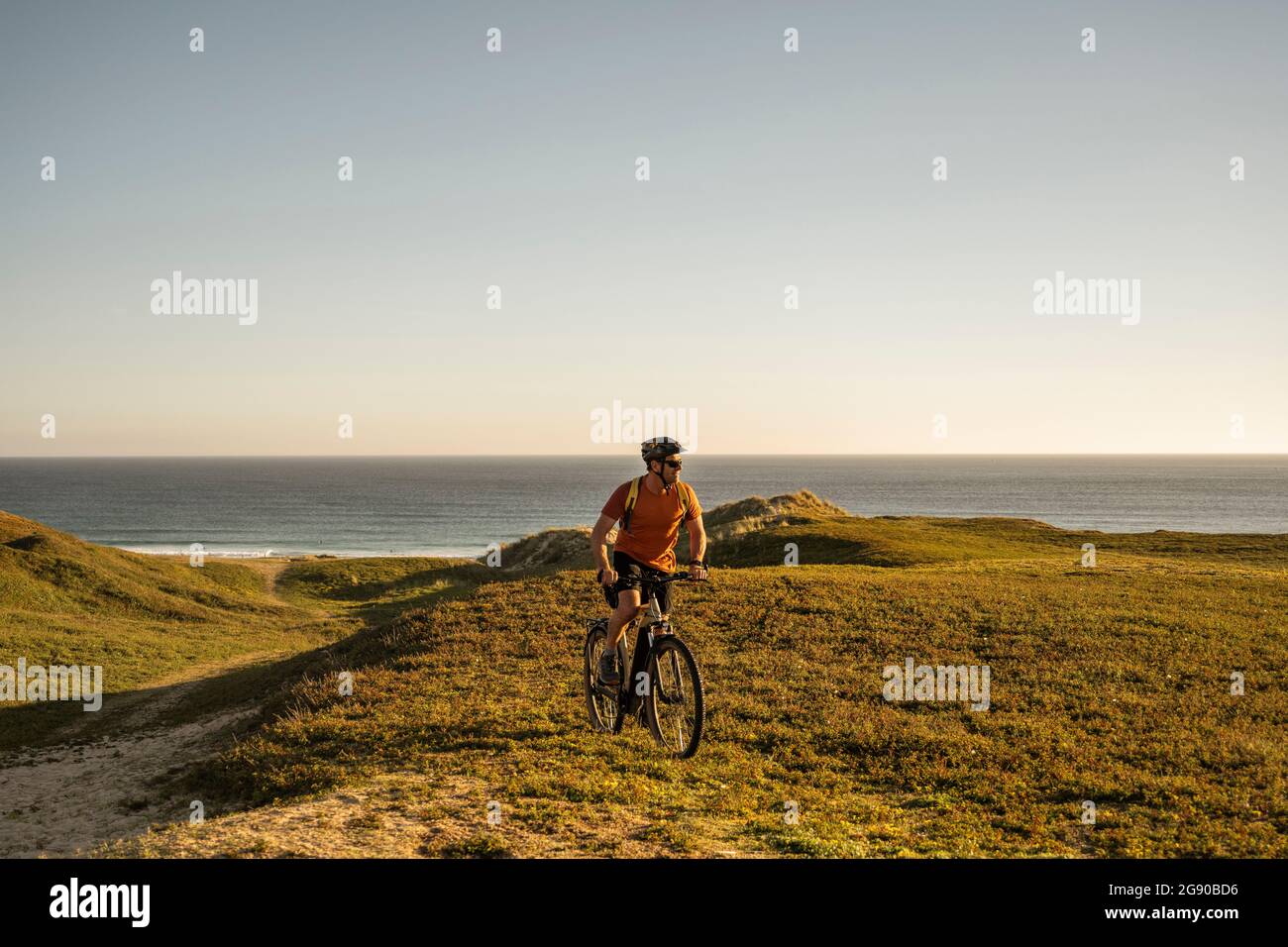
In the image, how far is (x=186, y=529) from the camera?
12312 cm

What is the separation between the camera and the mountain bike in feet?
33.5

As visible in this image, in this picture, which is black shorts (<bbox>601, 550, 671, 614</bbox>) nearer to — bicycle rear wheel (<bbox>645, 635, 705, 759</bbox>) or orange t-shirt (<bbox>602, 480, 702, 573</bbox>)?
orange t-shirt (<bbox>602, 480, 702, 573</bbox>)

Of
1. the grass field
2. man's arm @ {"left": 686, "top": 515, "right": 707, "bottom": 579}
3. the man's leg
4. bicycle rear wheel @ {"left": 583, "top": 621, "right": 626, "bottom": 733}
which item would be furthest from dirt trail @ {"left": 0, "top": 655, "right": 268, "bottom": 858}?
man's arm @ {"left": 686, "top": 515, "right": 707, "bottom": 579}

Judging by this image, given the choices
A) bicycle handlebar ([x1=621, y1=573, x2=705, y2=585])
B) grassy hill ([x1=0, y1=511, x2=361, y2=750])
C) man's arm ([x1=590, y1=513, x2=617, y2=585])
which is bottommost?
grassy hill ([x1=0, y1=511, x2=361, y2=750])

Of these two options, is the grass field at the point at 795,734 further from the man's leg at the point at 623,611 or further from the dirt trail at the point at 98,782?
the man's leg at the point at 623,611

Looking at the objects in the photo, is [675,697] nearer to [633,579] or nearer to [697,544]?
[633,579]

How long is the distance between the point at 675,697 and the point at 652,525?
91.5 inches

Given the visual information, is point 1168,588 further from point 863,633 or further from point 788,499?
point 788,499

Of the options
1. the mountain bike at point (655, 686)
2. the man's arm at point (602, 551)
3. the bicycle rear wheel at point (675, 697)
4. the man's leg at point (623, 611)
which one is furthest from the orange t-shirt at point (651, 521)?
the bicycle rear wheel at point (675, 697)

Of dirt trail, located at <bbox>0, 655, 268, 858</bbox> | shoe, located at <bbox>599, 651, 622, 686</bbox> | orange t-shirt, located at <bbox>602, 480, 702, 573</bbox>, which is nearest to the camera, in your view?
orange t-shirt, located at <bbox>602, 480, 702, 573</bbox>

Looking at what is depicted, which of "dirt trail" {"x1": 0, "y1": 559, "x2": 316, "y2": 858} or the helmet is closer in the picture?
the helmet

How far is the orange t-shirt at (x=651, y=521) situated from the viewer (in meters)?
10.2

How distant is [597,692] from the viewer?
1198 cm

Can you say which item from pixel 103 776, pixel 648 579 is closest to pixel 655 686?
pixel 648 579
